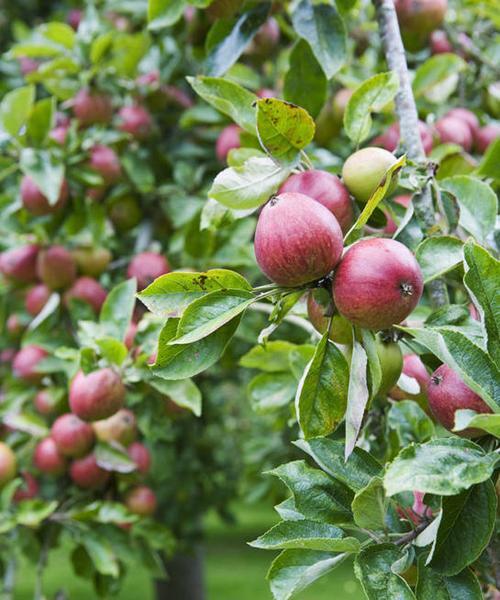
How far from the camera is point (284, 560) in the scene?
A: 85 centimetres

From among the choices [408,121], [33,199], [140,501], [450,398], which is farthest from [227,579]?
[450,398]

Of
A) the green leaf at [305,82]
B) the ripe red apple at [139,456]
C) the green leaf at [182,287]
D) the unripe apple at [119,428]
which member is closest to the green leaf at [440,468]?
the green leaf at [182,287]

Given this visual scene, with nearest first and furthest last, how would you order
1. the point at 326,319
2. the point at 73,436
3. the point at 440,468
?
1. the point at 440,468
2. the point at 326,319
3. the point at 73,436

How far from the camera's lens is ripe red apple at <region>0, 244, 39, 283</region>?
6.61ft

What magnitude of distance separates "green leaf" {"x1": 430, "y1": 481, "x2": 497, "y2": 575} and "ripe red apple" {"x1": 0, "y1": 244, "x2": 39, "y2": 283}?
1.47 metres

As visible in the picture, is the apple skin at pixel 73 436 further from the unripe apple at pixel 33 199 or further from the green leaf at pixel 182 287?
the green leaf at pixel 182 287

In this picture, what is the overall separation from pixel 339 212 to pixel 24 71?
94.2 inches

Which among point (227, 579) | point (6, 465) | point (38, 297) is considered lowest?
point (227, 579)

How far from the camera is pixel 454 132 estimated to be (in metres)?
1.79

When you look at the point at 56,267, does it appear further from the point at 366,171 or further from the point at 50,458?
the point at 366,171

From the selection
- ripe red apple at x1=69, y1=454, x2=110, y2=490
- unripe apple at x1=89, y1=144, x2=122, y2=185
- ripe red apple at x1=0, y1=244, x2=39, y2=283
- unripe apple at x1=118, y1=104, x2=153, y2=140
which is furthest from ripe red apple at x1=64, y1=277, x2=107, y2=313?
unripe apple at x1=118, y1=104, x2=153, y2=140

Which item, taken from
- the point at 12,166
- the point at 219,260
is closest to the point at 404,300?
the point at 219,260

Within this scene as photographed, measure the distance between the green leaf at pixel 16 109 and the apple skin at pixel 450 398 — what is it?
126cm

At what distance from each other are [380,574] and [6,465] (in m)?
1.28
